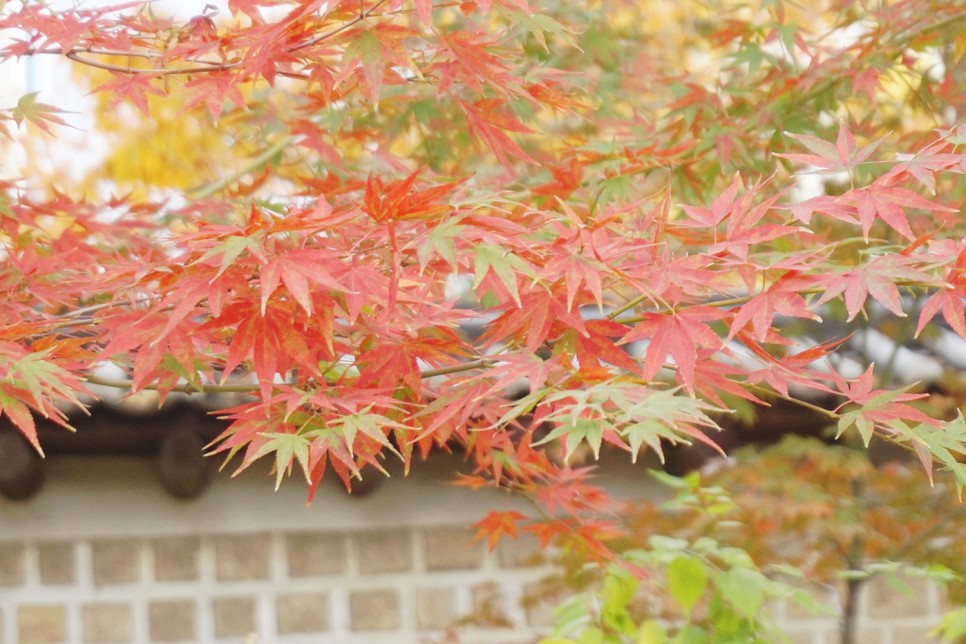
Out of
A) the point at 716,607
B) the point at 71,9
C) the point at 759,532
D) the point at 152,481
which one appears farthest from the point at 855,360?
the point at 71,9

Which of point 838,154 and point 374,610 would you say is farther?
point 374,610

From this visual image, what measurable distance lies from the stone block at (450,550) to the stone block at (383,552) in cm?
7

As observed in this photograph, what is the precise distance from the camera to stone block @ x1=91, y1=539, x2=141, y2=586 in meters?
3.73

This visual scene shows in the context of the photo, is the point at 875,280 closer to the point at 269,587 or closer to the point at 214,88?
the point at 214,88

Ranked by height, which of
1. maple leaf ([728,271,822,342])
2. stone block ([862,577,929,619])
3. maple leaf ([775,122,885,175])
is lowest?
stone block ([862,577,929,619])

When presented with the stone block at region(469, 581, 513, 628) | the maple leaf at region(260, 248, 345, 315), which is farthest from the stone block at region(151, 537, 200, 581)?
the maple leaf at region(260, 248, 345, 315)

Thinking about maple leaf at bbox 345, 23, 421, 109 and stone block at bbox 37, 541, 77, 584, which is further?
stone block at bbox 37, 541, 77, 584

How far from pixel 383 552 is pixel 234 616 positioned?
553mm

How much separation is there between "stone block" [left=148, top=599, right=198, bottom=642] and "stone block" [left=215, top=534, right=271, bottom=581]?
0.15m

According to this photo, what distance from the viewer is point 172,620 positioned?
377 cm

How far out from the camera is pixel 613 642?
2.62 m

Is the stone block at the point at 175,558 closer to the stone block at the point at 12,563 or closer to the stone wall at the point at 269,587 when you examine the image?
the stone wall at the point at 269,587

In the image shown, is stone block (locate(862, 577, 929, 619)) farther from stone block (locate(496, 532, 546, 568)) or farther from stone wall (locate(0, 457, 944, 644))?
stone block (locate(496, 532, 546, 568))

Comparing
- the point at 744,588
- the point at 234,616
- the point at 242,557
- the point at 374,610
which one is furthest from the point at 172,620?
the point at 744,588
